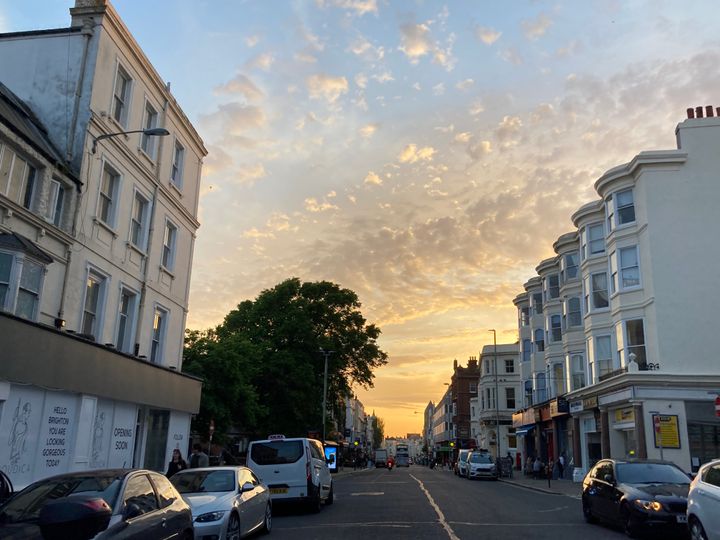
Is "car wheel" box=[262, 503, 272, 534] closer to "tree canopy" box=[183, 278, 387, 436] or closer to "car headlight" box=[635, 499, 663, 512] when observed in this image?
"car headlight" box=[635, 499, 663, 512]

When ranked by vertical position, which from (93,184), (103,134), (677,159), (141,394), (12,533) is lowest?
(12,533)

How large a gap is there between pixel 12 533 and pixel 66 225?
11.7 meters

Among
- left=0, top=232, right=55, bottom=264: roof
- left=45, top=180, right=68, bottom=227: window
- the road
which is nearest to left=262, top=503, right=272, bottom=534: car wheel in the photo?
the road

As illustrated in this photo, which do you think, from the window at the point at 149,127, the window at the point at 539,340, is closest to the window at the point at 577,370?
the window at the point at 539,340

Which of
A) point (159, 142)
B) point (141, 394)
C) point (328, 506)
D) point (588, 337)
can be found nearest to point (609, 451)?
point (588, 337)

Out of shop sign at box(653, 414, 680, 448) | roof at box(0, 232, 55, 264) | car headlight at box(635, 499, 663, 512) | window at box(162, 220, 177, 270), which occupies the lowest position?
car headlight at box(635, 499, 663, 512)

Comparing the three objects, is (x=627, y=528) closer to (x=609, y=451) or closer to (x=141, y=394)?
(x=141, y=394)

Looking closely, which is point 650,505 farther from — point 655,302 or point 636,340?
point 636,340

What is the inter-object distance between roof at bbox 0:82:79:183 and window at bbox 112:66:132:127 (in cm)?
225

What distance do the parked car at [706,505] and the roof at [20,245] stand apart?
45.2ft

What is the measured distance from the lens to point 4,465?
12352 millimetres

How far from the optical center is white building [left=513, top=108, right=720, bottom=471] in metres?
26.2

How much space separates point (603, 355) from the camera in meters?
31.8

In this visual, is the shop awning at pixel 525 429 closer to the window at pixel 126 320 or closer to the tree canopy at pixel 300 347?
the tree canopy at pixel 300 347
